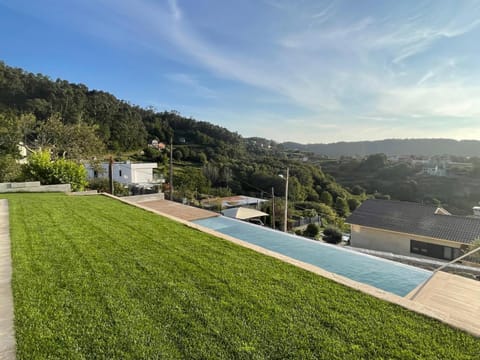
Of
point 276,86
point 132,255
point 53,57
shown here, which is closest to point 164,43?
point 276,86

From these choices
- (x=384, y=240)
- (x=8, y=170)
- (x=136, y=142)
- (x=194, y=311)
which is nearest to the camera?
(x=194, y=311)

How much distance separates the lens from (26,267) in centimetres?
370

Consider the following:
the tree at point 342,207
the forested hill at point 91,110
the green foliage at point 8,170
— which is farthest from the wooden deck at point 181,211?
the tree at point 342,207

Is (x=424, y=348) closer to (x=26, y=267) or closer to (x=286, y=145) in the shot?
(x=26, y=267)

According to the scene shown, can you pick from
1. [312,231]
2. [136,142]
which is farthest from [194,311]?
[136,142]

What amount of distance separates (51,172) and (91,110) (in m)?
33.2

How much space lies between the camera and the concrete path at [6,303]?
2.16 metres

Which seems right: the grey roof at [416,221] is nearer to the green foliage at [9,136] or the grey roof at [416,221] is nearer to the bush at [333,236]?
the bush at [333,236]

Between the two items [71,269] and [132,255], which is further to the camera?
[132,255]

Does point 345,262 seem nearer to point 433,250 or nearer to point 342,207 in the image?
point 433,250

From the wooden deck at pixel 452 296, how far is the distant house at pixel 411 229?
8718mm

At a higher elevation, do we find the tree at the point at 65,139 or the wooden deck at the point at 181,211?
the tree at the point at 65,139

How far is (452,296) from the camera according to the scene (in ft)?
14.0

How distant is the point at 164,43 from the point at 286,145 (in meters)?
67.8
